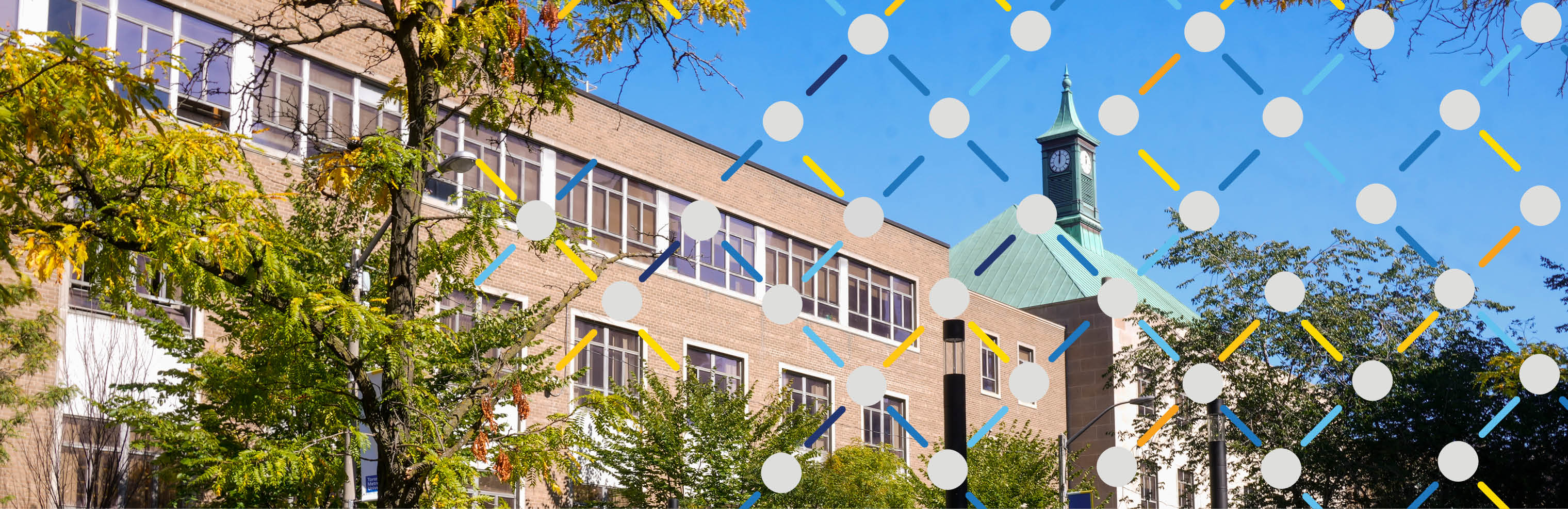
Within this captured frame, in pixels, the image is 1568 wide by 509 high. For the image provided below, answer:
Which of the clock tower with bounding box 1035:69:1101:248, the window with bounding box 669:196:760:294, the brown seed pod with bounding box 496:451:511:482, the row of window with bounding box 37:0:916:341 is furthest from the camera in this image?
the clock tower with bounding box 1035:69:1101:248

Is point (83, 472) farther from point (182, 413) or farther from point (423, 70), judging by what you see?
point (423, 70)

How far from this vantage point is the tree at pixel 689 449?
86.3 feet

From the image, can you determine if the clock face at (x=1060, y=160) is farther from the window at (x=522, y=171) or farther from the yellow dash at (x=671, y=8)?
the yellow dash at (x=671, y=8)

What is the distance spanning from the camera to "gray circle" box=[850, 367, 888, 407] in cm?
1012

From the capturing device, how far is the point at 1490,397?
99.0 feet

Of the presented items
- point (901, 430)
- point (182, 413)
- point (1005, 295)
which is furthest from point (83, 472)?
point (1005, 295)

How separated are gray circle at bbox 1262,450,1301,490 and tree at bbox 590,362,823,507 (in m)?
15.0

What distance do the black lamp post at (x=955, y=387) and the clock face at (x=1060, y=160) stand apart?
76909 mm

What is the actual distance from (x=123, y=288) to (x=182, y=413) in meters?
9.44

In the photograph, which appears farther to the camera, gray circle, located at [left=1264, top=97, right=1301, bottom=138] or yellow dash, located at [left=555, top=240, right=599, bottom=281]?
yellow dash, located at [left=555, top=240, right=599, bottom=281]

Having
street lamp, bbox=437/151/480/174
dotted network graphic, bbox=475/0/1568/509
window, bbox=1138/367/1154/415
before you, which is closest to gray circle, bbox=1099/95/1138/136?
dotted network graphic, bbox=475/0/1568/509

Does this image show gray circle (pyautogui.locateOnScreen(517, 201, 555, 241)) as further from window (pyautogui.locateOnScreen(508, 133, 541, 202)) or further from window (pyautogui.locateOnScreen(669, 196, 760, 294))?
window (pyautogui.locateOnScreen(669, 196, 760, 294))

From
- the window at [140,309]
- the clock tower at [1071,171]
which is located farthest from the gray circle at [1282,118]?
the clock tower at [1071,171]

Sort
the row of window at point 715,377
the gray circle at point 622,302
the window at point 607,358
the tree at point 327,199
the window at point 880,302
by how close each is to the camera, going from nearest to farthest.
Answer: the tree at point 327,199, the gray circle at point 622,302, the window at point 607,358, the row of window at point 715,377, the window at point 880,302
